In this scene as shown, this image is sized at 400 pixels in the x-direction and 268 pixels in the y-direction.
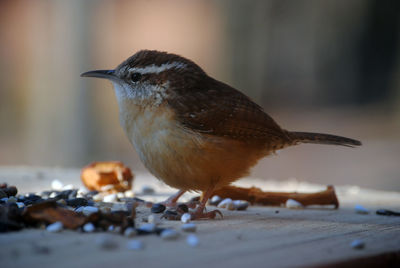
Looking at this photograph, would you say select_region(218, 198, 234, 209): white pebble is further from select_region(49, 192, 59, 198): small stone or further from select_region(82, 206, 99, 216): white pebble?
select_region(49, 192, 59, 198): small stone

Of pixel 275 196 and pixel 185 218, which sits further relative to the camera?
pixel 275 196

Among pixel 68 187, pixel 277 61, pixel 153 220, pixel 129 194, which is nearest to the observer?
pixel 153 220

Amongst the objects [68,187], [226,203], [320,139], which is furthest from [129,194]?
[320,139]

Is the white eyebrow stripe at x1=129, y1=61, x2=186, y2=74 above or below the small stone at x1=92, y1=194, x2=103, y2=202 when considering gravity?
above

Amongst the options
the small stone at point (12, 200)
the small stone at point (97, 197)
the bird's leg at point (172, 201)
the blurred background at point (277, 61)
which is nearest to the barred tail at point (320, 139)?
the bird's leg at point (172, 201)

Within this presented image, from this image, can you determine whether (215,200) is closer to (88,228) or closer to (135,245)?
(88,228)

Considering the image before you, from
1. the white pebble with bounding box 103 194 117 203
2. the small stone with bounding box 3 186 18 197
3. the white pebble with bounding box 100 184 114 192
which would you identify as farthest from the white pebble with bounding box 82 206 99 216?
the white pebble with bounding box 100 184 114 192

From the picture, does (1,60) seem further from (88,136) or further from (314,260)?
(314,260)
